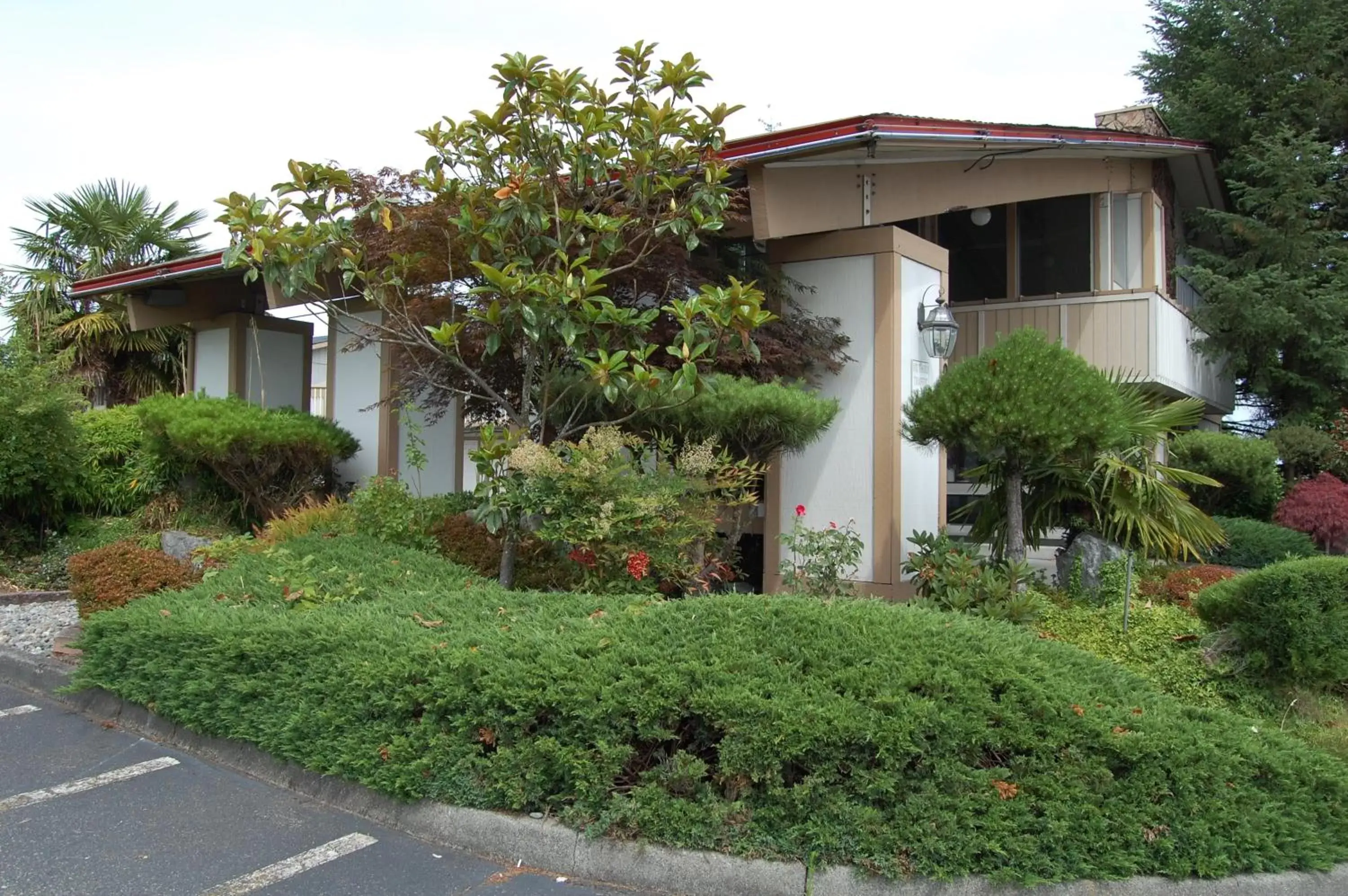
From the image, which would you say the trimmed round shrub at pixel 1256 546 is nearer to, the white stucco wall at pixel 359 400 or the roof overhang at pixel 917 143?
the roof overhang at pixel 917 143

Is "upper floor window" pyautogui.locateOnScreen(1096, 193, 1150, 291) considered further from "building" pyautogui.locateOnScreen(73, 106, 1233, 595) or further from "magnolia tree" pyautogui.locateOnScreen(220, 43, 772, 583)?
"magnolia tree" pyautogui.locateOnScreen(220, 43, 772, 583)

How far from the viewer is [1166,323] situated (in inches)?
473

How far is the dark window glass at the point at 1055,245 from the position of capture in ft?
39.4

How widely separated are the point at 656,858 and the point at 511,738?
0.83m

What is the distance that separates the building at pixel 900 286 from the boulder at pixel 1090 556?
51.2 inches

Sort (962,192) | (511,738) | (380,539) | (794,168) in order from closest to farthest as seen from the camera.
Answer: (511,738) → (380,539) → (794,168) → (962,192)

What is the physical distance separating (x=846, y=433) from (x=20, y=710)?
6.18 meters

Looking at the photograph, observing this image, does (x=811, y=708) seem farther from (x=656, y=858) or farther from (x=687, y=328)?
(x=687, y=328)

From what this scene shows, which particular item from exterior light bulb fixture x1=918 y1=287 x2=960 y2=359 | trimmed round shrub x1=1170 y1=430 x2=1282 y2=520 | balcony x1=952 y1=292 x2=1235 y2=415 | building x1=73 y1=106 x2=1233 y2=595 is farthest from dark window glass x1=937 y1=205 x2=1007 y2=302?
exterior light bulb fixture x1=918 y1=287 x2=960 y2=359

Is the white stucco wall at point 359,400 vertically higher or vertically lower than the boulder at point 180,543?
higher

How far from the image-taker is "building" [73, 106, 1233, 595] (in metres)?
8.05

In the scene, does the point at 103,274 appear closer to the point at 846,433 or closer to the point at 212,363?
the point at 212,363

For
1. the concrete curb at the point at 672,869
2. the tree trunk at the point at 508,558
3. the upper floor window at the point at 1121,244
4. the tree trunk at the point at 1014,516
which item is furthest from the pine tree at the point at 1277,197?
the concrete curb at the point at 672,869

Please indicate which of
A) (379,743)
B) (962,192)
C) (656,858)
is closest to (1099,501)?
(962,192)
